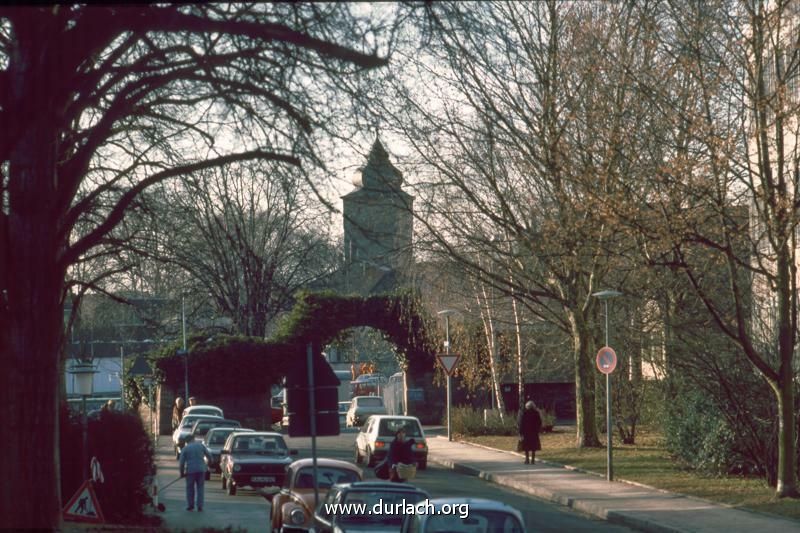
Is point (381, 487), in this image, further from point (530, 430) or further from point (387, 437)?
point (387, 437)

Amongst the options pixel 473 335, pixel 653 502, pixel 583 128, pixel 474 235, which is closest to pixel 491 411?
pixel 473 335

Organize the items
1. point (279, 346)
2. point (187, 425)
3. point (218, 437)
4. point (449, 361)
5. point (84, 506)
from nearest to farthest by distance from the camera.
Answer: point (84, 506) < point (218, 437) < point (187, 425) < point (449, 361) < point (279, 346)

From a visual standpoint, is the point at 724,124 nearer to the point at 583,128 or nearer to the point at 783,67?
the point at 783,67

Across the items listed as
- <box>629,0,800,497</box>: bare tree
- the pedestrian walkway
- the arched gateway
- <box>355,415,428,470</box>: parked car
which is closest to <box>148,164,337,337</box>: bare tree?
the pedestrian walkway

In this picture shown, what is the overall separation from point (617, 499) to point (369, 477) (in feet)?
31.1

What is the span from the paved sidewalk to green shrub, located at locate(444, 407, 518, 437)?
10.4 meters

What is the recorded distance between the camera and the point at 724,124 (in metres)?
24.4

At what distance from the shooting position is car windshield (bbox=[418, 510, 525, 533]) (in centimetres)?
1198

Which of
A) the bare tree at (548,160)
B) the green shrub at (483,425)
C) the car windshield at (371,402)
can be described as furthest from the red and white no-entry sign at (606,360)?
the car windshield at (371,402)

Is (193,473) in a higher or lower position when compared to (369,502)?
lower

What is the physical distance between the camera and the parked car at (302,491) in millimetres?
17125

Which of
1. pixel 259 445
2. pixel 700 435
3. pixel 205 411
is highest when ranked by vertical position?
pixel 700 435

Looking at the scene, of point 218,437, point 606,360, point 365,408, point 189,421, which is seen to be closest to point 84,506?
point 606,360

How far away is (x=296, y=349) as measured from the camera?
53.6 m
